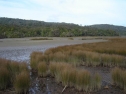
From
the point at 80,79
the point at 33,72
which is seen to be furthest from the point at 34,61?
the point at 80,79

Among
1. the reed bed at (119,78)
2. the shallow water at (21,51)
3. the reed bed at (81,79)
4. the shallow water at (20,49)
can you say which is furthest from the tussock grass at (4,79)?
the shallow water at (20,49)

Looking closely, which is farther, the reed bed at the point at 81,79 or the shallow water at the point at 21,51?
Result: the shallow water at the point at 21,51

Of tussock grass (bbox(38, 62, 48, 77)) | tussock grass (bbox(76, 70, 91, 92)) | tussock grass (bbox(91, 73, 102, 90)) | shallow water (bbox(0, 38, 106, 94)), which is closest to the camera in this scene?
tussock grass (bbox(76, 70, 91, 92))

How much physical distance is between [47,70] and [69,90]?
10.2 feet

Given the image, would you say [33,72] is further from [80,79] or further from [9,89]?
[80,79]

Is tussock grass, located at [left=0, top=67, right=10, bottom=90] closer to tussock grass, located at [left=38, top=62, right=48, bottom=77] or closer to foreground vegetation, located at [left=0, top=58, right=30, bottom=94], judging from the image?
foreground vegetation, located at [left=0, top=58, right=30, bottom=94]

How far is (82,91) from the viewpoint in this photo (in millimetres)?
8297

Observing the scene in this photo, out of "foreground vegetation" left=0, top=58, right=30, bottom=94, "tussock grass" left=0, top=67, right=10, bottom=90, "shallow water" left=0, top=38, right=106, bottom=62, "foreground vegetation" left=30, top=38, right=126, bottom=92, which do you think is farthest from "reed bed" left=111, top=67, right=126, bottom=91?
"shallow water" left=0, top=38, right=106, bottom=62

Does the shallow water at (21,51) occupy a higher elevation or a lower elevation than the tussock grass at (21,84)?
lower

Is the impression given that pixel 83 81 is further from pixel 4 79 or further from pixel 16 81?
pixel 4 79

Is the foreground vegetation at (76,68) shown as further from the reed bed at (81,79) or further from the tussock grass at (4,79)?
the tussock grass at (4,79)

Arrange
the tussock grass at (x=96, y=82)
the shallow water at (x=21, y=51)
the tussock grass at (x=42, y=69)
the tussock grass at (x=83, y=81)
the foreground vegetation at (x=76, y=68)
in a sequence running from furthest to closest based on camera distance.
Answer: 1. the tussock grass at (x=42, y=69)
2. the shallow water at (x=21, y=51)
3. the tussock grass at (x=96, y=82)
4. the foreground vegetation at (x=76, y=68)
5. the tussock grass at (x=83, y=81)

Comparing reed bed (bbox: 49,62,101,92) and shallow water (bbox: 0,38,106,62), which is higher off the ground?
reed bed (bbox: 49,62,101,92)

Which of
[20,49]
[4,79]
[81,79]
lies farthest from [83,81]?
[20,49]
